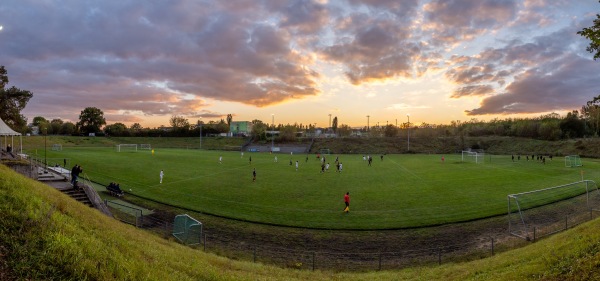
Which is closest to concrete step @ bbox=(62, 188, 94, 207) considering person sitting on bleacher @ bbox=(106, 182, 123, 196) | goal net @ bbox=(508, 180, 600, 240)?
person sitting on bleacher @ bbox=(106, 182, 123, 196)

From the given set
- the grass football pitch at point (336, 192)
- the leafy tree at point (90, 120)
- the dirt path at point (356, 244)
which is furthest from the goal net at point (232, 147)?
the dirt path at point (356, 244)

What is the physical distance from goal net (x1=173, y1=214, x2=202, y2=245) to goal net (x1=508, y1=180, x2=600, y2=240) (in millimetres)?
18940

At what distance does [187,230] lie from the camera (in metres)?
A: 18.6

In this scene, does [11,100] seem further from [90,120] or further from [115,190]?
[90,120]

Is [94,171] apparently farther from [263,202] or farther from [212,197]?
[263,202]

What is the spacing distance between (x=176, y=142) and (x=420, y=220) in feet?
404

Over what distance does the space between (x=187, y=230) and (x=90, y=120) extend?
159044 mm

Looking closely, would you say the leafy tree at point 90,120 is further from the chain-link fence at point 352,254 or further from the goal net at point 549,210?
the goal net at point 549,210

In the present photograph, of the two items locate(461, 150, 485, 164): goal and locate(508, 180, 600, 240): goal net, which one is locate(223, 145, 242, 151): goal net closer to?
locate(461, 150, 485, 164): goal

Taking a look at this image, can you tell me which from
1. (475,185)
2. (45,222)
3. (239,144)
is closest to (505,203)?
(475,185)

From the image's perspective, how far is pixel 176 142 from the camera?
13000 cm

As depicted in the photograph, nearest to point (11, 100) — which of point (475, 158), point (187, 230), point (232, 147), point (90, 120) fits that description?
point (187, 230)

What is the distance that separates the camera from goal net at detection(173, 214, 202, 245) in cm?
1824

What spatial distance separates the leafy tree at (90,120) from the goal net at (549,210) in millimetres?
166920
